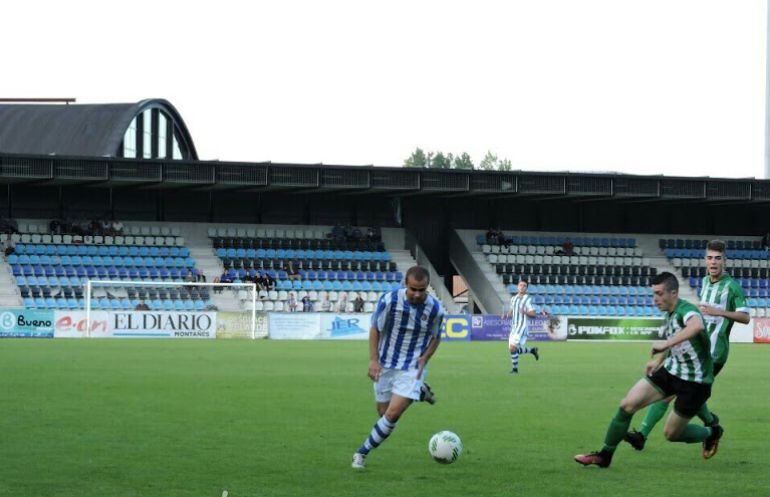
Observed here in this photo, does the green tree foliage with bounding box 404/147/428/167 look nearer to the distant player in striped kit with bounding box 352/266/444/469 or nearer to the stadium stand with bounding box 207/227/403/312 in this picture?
the stadium stand with bounding box 207/227/403/312

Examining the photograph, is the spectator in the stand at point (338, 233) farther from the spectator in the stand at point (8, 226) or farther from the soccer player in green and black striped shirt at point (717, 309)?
the soccer player in green and black striped shirt at point (717, 309)

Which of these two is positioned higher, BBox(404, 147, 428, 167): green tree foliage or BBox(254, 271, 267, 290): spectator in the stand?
BBox(404, 147, 428, 167): green tree foliage

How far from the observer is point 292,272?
53938 millimetres

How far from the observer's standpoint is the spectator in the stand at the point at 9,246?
167ft

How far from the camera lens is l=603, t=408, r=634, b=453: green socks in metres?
10.9

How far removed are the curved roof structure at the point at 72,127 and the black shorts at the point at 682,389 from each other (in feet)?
195

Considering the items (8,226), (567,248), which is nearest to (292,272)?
(8,226)

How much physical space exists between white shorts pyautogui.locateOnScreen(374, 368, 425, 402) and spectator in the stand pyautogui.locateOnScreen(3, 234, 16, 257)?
42.3m

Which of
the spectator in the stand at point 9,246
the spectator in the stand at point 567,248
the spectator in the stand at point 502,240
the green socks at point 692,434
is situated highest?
the spectator in the stand at point 502,240

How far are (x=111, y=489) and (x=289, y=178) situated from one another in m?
44.6

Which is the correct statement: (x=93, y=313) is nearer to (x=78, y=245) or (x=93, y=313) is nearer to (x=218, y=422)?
(x=78, y=245)

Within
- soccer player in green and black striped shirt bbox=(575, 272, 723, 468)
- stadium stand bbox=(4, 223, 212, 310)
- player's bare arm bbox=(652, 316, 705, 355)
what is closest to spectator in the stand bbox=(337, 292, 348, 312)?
stadium stand bbox=(4, 223, 212, 310)

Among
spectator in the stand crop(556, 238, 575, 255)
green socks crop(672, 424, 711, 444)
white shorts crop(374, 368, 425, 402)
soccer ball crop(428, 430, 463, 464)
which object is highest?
spectator in the stand crop(556, 238, 575, 255)

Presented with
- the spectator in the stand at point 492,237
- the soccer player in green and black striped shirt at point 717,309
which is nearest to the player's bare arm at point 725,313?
the soccer player in green and black striped shirt at point 717,309
